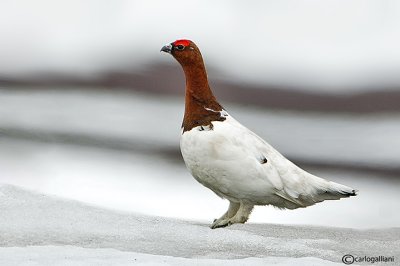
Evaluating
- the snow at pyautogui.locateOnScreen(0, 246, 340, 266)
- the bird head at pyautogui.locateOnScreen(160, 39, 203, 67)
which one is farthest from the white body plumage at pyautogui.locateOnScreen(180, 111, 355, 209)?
the snow at pyautogui.locateOnScreen(0, 246, 340, 266)

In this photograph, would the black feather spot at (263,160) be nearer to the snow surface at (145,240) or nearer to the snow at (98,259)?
the snow surface at (145,240)

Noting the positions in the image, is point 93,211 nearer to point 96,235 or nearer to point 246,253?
point 96,235

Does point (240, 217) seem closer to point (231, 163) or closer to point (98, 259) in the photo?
point (231, 163)

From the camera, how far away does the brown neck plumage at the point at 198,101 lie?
362cm

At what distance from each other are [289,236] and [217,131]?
1.55ft

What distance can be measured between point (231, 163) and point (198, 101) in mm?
282

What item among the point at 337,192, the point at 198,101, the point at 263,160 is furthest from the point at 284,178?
the point at 198,101

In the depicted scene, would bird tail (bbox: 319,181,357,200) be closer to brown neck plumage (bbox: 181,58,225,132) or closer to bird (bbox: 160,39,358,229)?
bird (bbox: 160,39,358,229)

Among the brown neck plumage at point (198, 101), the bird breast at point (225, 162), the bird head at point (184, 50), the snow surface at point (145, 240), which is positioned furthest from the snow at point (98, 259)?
the bird head at point (184, 50)

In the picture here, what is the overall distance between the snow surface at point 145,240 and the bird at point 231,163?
0.12m

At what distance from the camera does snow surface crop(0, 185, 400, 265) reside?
3166 millimetres

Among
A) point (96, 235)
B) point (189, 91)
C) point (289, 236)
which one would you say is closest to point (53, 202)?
point (96, 235)

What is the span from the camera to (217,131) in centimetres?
358

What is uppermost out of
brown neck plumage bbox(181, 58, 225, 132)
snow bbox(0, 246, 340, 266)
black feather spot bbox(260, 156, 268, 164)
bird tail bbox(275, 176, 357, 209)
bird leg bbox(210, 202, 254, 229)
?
brown neck plumage bbox(181, 58, 225, 132)
